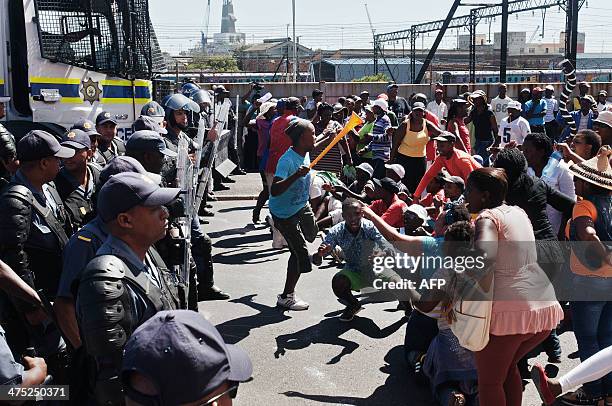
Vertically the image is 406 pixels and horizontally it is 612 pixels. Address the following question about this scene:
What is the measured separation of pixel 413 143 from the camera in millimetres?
9055

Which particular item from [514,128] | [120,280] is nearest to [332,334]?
[120,280]

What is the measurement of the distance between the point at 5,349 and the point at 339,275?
3811mm

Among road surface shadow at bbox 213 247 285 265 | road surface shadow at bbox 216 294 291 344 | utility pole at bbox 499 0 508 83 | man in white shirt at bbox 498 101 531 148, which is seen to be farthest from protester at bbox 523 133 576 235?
utility pole at bbox 499 0 508 83

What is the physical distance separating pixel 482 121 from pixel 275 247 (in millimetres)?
4517

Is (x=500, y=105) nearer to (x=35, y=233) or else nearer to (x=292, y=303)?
(x=292, y=303)

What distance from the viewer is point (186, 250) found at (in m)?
A: 3.90

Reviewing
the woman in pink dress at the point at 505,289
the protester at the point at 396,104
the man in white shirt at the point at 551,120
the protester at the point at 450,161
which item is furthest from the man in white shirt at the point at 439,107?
the woman in pink dress at the point at 505,289

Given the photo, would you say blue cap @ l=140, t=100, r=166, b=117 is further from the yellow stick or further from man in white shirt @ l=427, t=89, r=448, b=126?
man in white shirt @ l=427, t=89, r=448, b=126

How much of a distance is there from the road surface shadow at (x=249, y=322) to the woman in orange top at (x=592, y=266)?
258 centimetres

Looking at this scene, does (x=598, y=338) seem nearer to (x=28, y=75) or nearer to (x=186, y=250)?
(x=186, y=250)

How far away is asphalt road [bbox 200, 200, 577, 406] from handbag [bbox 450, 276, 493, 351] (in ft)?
3.66

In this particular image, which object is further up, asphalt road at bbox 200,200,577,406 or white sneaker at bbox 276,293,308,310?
white sneaker at bbox 276,293,308,310

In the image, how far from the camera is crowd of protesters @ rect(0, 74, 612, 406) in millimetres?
2441

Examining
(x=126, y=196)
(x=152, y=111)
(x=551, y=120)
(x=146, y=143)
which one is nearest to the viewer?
(x=126, y=196)
